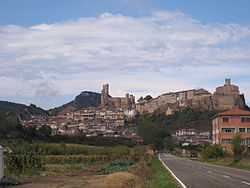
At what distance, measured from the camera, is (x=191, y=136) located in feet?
515

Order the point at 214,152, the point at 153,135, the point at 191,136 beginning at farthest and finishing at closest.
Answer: the point at 191,136 → the point at 153,135 → the point at 214,152

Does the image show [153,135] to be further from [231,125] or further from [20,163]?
[20,163]

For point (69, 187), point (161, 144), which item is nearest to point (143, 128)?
point (161, 144)

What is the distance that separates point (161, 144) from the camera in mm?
138375

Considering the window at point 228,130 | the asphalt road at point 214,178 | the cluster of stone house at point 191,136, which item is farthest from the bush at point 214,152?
the cluster of stone house at point 191,136

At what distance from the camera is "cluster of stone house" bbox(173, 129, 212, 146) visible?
148 meters

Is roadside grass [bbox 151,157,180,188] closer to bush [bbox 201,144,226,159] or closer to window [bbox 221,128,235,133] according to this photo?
bush [bbox 201,144,226,159]

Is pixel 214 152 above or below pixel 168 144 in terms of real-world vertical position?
above

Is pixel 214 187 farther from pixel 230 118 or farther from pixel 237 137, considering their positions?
pixel 230 118

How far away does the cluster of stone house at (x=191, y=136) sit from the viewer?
14788cm

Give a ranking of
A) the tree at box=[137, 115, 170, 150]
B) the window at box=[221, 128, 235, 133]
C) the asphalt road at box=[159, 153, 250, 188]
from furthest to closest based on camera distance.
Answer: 1. the tree at box=[137, 115, 170, 150]
2. the window at box=[221, 128, 235, 133]
3. the asphalt road at box=[159, 153, 250, 188]

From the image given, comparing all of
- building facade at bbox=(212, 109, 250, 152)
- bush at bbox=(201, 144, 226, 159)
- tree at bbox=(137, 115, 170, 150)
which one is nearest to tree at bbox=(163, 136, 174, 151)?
tree at bbox=(137, 115, 170, 150)

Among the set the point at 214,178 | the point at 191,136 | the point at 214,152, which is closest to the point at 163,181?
the point at 214,178

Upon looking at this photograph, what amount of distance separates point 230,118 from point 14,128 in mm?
44435
